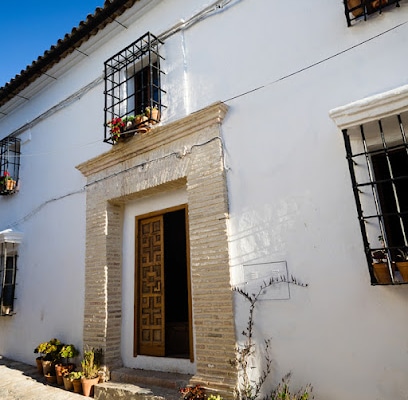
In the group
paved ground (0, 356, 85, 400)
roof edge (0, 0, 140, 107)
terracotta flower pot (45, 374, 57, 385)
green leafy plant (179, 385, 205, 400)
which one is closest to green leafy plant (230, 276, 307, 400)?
green leafy plant (179, 385, 205, 400)

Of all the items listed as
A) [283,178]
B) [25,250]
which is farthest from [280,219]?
[25,250]

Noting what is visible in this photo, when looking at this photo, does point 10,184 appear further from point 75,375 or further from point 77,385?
point 77,385

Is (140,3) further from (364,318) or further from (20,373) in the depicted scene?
(20,373)

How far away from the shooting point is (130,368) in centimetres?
479

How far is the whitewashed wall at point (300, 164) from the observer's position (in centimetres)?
300

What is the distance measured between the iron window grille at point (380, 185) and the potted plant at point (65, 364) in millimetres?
4201

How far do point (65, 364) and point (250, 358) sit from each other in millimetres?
3042

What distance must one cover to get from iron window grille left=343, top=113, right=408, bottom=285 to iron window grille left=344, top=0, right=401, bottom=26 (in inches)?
43.5

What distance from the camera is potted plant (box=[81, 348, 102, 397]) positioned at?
177 inches

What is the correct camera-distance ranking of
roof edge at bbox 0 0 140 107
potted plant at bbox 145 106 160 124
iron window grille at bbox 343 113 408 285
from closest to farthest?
iron window grille at bbox 343 113 408 285, potted plant at bbox 145 106 160 124, roof edge at bbox 0 0 140 107

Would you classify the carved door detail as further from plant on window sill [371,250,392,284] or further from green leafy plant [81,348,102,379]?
plant on window sill [371,250,392,284]

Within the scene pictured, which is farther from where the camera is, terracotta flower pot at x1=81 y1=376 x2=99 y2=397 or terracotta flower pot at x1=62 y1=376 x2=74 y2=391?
terracotta flower pot at x1=62 y1=376 x2=74 y2=391

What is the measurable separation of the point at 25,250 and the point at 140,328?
128 inches

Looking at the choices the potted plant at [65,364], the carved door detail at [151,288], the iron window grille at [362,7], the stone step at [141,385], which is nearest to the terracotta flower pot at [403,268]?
the iron window grille at [362,7]
